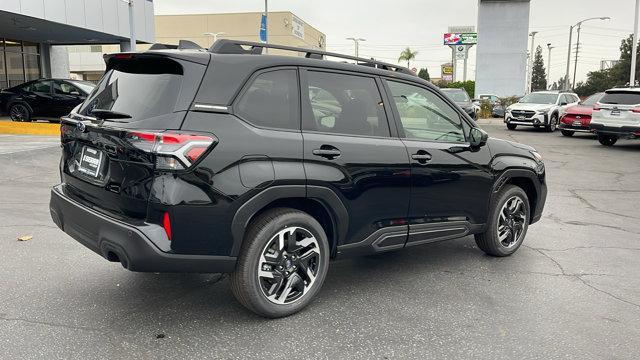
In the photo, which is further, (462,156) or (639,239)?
(639,239)

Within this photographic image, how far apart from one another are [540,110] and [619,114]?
6.14m

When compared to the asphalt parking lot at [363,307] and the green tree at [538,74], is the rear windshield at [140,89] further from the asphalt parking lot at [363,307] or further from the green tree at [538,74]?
the green tree at [538,74]

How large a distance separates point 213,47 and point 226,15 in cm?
8159

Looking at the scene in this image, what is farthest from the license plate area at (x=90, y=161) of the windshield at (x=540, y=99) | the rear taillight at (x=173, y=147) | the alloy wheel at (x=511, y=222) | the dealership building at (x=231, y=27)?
the dealership building at (x=231, y=27)

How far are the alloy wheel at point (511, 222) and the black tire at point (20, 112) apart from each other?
1651 cm

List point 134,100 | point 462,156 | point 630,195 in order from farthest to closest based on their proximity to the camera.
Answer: point 630,195, point 462,156, point 134,100

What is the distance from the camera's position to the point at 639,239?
6.10 m

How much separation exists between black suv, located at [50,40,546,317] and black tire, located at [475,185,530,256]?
0.60 meters

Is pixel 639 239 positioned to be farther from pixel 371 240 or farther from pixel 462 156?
pixel 371 240

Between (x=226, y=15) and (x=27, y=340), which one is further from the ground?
(x=226, y=15)

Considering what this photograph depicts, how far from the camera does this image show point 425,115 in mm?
4695

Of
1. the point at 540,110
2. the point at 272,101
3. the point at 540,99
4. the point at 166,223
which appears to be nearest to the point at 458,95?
the point at 540,99

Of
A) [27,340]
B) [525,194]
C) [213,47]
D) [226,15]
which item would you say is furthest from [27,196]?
[226,15]

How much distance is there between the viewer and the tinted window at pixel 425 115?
436cm
